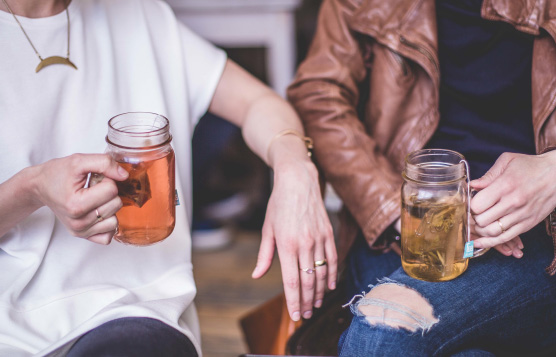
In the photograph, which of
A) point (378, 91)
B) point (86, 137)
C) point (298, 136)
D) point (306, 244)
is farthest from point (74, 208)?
point (378, 91)

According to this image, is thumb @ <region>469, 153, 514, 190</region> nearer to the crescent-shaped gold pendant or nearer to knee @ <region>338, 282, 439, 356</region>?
knee @ <region>338, 282, 439, 356</region>

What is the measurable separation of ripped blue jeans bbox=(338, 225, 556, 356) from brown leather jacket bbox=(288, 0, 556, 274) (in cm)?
22

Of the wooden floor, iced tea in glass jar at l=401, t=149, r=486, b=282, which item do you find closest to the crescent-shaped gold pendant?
iced tea in glass jar at l=401, t=149, r=486, b=282

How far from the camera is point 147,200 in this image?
942 millimetres

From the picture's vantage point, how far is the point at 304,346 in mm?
1232

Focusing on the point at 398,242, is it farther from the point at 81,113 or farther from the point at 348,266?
the point at 81,113

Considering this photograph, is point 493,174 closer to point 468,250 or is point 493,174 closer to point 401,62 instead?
point 468,250

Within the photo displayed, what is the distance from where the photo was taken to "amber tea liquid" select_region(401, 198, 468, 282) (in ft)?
3.19

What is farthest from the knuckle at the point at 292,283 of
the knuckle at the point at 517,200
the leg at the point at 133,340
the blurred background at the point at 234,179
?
the blurred background at the point at 234,179

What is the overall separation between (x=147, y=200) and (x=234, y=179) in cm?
215

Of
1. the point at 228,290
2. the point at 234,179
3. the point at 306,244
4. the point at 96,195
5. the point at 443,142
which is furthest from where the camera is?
the point at 234,179

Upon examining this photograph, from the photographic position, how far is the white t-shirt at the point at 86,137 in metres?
1.06

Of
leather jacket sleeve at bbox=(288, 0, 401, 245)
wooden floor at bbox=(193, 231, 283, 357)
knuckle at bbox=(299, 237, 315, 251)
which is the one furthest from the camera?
wooden floor at bbox=(193, 231, 283, 357)

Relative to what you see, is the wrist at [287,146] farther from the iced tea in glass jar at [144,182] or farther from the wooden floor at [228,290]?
the wooden floor at [228,290]
